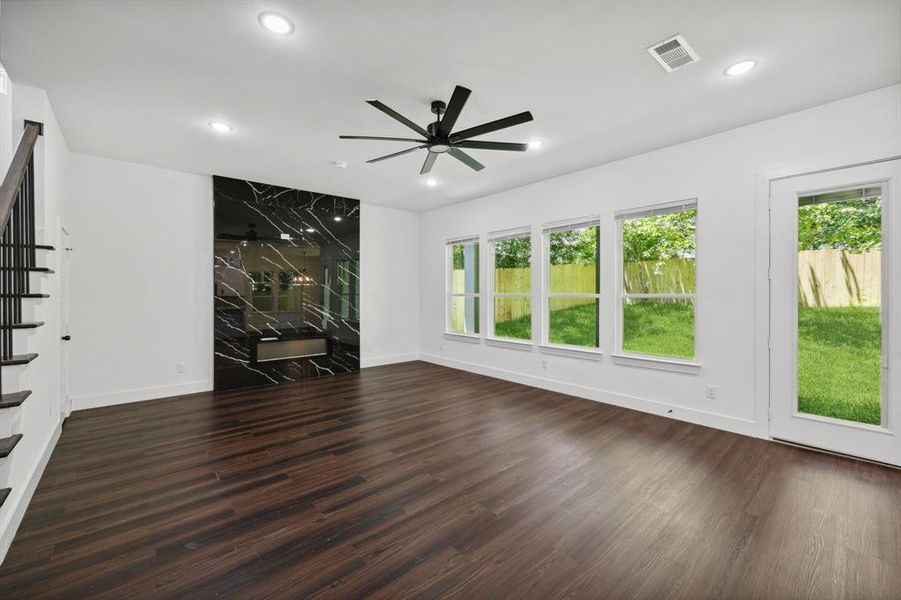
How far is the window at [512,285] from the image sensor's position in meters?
5.65

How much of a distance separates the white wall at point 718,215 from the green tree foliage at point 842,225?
331mm

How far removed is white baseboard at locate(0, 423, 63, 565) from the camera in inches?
74.8

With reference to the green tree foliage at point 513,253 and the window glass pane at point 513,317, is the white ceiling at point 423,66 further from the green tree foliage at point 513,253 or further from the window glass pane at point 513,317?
the window glass pane at point 513,317

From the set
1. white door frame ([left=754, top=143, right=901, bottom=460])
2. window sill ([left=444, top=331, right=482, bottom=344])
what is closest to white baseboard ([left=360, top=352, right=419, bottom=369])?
window sill ([left=444, top=331, right=482, bottom=344])

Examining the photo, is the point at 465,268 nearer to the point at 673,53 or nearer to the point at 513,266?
the point at 513,266

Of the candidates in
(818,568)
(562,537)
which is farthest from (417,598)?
(818,568)

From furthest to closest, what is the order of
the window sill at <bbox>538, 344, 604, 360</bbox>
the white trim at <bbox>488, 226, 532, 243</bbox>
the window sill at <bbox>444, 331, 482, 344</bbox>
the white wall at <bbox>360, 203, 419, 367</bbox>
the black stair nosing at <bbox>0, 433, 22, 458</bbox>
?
1. the white wall at <bbox>360, 203, 419, 367</bbox>
2. the window sill at <bbox>444, 331, 482, 344</bbox>
3. the white trim at <bbox>488, 226, 532, 243</bbox>
4. the window sill at <bbox>538, 344, 604, 360</bbox>
5. the black stair nosing at <bbox>0, 433, 22, 458</bbox>

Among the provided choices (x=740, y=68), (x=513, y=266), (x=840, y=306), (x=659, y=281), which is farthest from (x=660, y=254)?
(x=513, y=266)

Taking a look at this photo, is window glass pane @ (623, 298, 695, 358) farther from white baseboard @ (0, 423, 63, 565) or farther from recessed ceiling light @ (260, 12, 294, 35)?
white baseboard @ (0, 423, 63, 565)

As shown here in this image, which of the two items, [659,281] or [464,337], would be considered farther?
[464,337]

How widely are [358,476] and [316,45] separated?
2885 millimetres

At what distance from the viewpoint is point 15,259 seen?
2.31 m

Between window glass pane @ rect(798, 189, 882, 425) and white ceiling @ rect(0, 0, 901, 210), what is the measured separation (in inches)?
37.4

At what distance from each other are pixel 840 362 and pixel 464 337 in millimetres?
4471
